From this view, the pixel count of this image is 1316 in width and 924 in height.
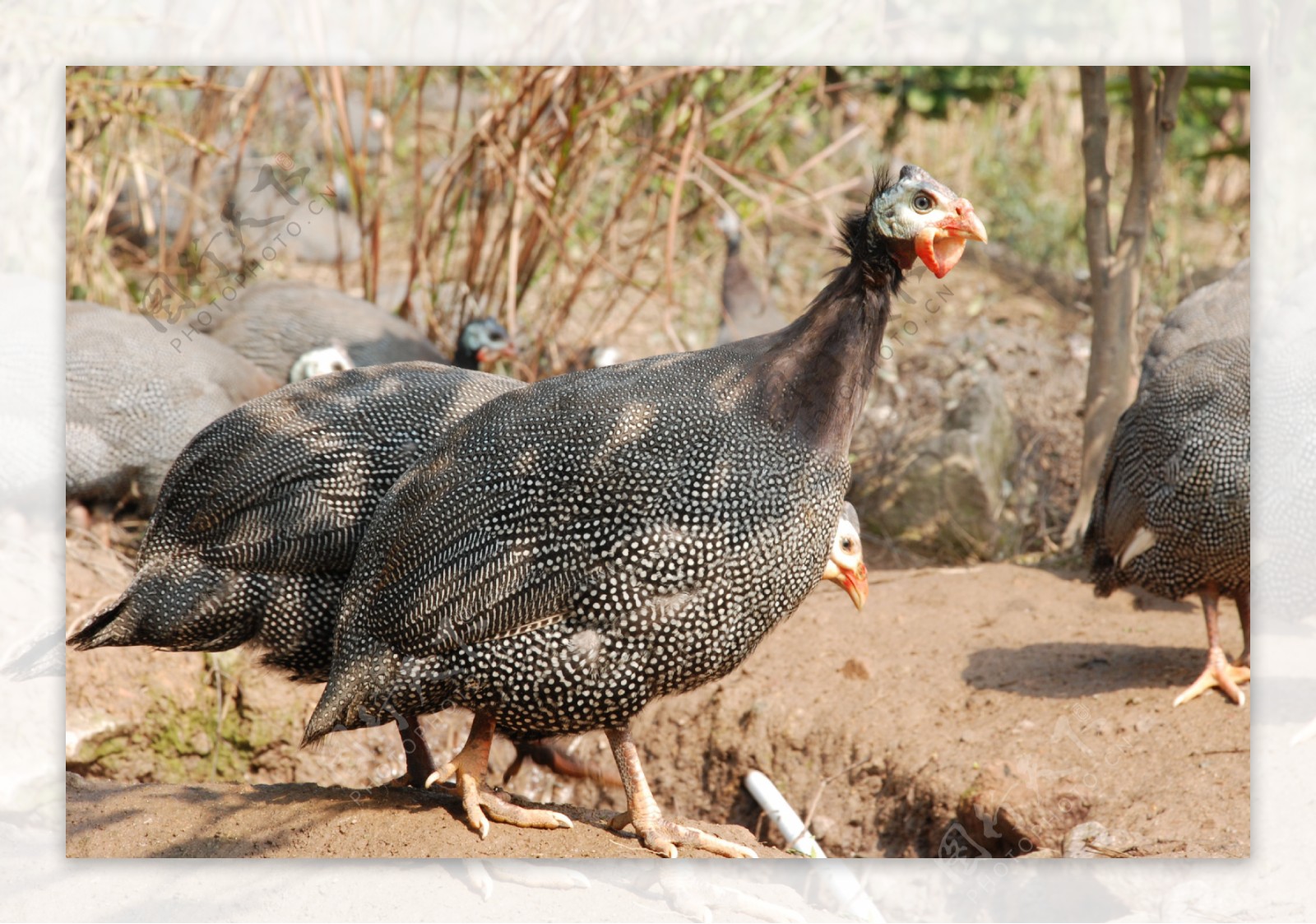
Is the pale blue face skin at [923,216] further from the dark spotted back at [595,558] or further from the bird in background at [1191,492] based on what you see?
the bird in background at [1191,492]

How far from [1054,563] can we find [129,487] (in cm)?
227

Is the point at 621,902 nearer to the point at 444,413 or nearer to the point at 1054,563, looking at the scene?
the point at 444,413

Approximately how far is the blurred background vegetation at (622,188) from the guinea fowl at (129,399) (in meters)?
0.12

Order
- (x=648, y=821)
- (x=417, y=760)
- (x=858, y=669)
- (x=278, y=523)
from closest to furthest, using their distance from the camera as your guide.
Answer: (x=648, y=821)
(x=278, y=523)
(x=417, y=760)
(x=858, y=669)

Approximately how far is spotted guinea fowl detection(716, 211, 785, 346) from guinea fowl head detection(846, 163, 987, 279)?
2258mm

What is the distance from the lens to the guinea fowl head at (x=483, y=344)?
142 inches

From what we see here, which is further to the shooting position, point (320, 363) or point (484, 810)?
point (320, 363)

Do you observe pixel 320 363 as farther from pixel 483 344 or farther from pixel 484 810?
pixel 484 810

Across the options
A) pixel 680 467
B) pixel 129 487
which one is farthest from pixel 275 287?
pixel 680 467

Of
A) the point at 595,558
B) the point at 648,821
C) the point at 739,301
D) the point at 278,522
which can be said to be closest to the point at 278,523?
the point at 278,522

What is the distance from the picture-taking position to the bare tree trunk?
10.3 feet

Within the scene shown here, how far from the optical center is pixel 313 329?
148 inches

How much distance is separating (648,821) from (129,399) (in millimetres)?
1687

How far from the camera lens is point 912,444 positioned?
393 cm
